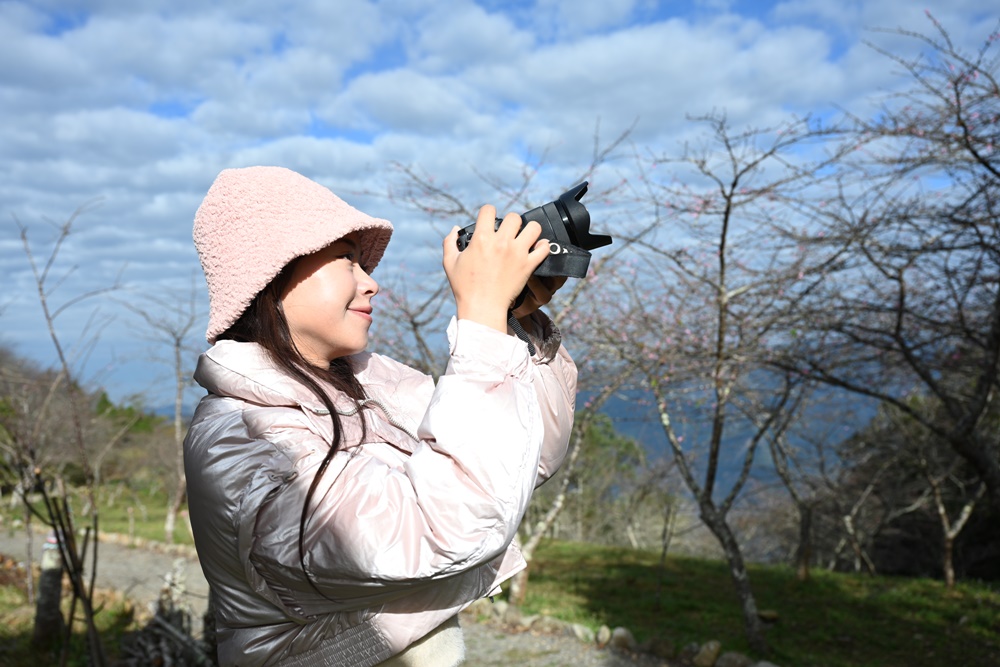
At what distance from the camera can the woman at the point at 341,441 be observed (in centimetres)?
84

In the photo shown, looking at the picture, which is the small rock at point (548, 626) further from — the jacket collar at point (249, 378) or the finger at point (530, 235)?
the finger at point (530, 235)

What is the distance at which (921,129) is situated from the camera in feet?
15.0

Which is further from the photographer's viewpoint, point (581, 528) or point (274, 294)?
point (581, 528)

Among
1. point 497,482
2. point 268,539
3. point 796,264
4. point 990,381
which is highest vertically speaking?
point 796,264

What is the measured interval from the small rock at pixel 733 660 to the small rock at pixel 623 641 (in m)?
0.75

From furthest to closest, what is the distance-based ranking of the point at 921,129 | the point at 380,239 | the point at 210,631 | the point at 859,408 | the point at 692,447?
the point at 859,408, the point at 692,447, the point at 921,129, the point at 210,631, the point at 380,239

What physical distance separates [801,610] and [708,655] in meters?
2.27

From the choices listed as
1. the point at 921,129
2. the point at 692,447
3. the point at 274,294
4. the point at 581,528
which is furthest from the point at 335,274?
the point at 581,528

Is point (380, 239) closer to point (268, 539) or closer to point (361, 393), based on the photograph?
point (361, 393)

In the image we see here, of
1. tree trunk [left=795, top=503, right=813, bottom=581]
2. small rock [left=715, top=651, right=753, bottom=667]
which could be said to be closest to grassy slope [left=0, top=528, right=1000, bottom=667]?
tree trunk [left=795, top=503, right=813, bottom=581]

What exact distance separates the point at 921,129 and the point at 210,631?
188 inches

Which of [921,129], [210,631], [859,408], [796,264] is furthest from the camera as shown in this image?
A: [859,408]

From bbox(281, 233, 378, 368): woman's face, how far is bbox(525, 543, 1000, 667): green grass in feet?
18.1

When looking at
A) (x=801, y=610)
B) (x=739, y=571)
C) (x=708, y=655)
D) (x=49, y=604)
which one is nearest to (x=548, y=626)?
(x=708, y=655)
